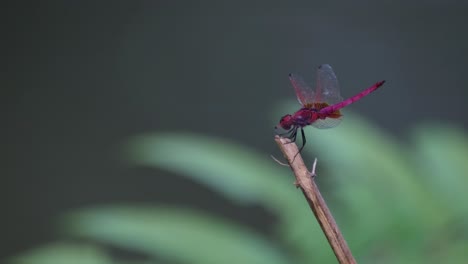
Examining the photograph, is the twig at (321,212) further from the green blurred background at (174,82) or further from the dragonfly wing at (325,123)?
the green blurred background at (174,82)

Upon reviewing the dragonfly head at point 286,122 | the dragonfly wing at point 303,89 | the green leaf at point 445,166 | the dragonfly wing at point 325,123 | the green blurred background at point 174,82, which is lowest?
the dragonfly wing at point 325,123

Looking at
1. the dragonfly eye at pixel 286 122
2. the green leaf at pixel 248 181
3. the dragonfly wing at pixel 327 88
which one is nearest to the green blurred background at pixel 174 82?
the green leaf at pixel 248 181

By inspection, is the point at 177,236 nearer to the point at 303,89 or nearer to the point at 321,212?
the point at 303,89

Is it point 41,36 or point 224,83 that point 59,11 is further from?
point 224,83

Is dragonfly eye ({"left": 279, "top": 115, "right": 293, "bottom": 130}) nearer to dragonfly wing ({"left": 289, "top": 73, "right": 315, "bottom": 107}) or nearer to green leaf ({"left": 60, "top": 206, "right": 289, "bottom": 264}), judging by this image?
dragonfly wing ({"left": 289, "top": 73, "right": 315, "bottom": 107})

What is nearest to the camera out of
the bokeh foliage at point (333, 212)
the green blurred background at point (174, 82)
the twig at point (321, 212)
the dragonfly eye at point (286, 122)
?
the twig at point (321, 212)

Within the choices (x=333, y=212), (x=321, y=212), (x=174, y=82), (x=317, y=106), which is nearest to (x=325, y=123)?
(x=317, y=106)

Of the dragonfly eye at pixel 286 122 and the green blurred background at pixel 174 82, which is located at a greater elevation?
the green blurred background at pixel 174 82

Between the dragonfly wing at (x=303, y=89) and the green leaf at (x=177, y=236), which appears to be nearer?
the dragonfly wing at (x=303, y=89)
